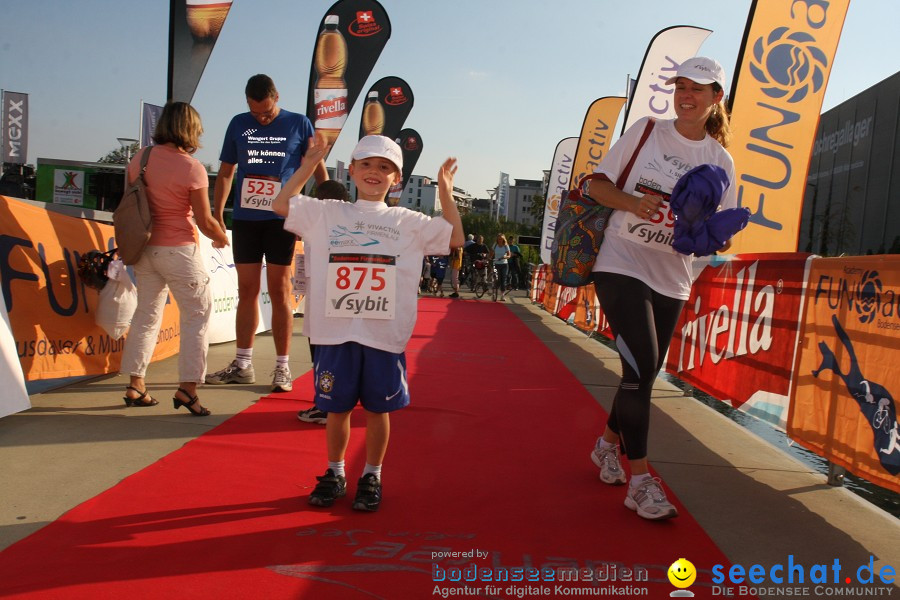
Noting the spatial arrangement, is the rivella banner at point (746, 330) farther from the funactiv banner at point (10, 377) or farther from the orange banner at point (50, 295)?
the orange banner at point (50, 295)

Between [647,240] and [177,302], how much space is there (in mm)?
2986

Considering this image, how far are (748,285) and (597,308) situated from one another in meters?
5.40

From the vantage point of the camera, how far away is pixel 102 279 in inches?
204

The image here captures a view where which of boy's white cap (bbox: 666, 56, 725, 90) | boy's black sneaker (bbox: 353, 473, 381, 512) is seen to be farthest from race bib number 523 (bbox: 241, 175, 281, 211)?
boy's white cap (bbox: 666, 56, 725, 90)

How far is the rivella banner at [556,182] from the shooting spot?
65.8 ft

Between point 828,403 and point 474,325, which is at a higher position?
point 828,403

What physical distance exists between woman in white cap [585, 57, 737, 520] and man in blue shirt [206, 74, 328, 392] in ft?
8.74

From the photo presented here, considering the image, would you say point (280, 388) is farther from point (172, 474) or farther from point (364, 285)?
point (364, 285)

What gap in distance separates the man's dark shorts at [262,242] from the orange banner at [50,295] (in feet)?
3.79

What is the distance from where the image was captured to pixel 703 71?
11.5ft

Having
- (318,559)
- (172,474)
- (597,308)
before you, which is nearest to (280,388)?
(172,474)

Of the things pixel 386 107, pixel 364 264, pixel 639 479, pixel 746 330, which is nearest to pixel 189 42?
pixel 364 264

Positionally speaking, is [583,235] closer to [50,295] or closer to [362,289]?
[362,289]

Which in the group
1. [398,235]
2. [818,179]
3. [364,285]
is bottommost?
[364,285]
